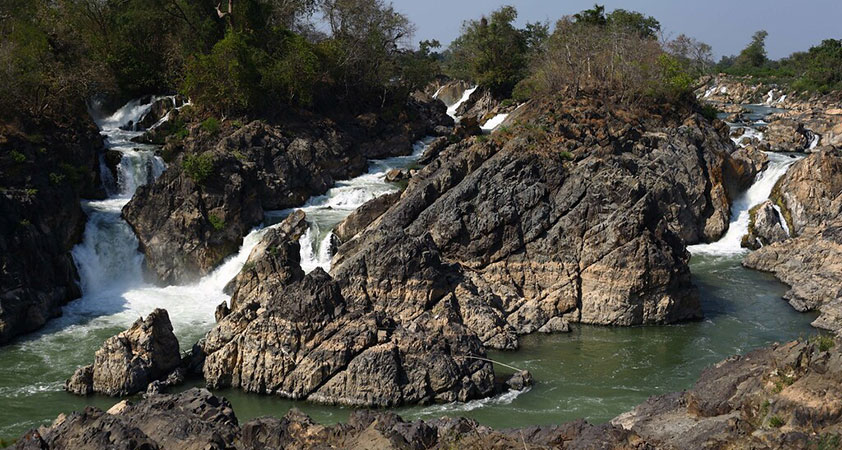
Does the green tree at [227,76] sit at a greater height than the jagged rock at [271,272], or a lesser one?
greater

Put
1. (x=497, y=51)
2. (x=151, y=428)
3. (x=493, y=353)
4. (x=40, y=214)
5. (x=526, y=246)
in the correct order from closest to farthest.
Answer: (x=151, y=428)
(x=493, y=353)
(x=526, y=246)
(x=40, y=214)
(x=497, y=51)

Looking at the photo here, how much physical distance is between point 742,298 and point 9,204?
29.2m

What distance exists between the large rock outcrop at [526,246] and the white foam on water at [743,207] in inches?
317

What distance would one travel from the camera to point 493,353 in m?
28.0

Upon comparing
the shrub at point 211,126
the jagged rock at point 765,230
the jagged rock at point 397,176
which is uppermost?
the shrub at point 211,126

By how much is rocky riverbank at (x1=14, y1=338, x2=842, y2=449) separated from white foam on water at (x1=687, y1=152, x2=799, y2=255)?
2350cm

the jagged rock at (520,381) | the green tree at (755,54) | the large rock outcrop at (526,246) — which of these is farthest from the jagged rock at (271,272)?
the green tree at (755,54)

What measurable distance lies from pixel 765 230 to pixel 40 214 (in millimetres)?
32686

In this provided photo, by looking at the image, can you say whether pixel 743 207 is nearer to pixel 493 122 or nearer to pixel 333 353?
pixel 493 122

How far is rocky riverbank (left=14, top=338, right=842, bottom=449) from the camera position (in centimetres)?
1496

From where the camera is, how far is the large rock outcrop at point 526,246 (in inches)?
1139

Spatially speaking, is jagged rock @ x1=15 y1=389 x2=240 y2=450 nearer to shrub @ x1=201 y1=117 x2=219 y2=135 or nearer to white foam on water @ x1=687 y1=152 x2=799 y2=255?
white foam on water @ x1=687 y1=152 x2=799 y2=255

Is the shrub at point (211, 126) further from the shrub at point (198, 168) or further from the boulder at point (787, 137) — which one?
the boulder at point (787, 137)

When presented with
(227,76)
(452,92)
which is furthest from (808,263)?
(452,92)
